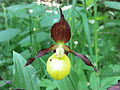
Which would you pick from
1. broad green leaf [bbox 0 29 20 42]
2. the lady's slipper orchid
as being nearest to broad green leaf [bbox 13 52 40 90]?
the lady's slipper orchid

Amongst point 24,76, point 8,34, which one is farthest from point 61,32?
point 8,34

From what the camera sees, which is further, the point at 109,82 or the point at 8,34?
→ the point at 8,34

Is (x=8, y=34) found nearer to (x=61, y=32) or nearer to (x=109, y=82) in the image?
(x=61, y=32)

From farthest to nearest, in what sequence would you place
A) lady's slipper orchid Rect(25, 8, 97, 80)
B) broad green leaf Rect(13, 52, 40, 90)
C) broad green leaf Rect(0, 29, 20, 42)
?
broad green leaf Rect(0, 29, 20, 42), broad green leaf Rect(13, 52, 40, 90), lady's slipper orchid Rect(25, 8, 97, 80)

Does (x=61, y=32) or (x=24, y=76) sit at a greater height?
(x=61, y=32)

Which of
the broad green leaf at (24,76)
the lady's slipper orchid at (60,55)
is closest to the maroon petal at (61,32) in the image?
the lady's slipper orchid at (60,55)

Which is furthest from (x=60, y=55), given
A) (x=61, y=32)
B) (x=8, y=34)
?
(x=8, y=34)

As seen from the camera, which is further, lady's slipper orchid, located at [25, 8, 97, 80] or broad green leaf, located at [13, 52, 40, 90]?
broad green leaf, located at [13, 52, 40, 90]

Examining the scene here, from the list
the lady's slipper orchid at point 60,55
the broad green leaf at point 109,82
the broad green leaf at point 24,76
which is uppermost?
the lady's slipper orchid at point 60,55

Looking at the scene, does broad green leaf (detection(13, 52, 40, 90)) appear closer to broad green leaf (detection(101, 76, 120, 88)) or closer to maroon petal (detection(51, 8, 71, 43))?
maroon petal (detection(51, 8, 71, 43))

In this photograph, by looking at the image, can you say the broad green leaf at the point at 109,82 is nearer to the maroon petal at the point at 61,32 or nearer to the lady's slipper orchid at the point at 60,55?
the lady's slipper orchid at the point at 60,55
